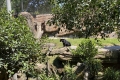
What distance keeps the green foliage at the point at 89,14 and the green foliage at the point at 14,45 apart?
94 centimetres

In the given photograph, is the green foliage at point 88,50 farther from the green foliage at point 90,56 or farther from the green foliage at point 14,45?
the green foliage at point 14,45

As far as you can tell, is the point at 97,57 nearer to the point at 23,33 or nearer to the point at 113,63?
the point at 113,63

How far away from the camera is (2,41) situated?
462 centimetres

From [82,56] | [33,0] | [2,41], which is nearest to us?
[2,41]

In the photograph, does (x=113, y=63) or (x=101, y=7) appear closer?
(x=101, y=7)

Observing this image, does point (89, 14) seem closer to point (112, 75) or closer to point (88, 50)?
point (112, 75)

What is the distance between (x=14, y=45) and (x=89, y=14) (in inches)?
66.8

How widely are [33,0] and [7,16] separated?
88.9ft

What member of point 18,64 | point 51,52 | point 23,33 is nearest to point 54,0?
point 23,33

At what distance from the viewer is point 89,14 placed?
4.12 meters

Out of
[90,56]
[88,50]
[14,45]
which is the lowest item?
[90,56]

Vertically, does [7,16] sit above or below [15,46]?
above

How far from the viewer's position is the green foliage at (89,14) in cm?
385

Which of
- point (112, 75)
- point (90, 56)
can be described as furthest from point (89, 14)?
point (90, 56)
